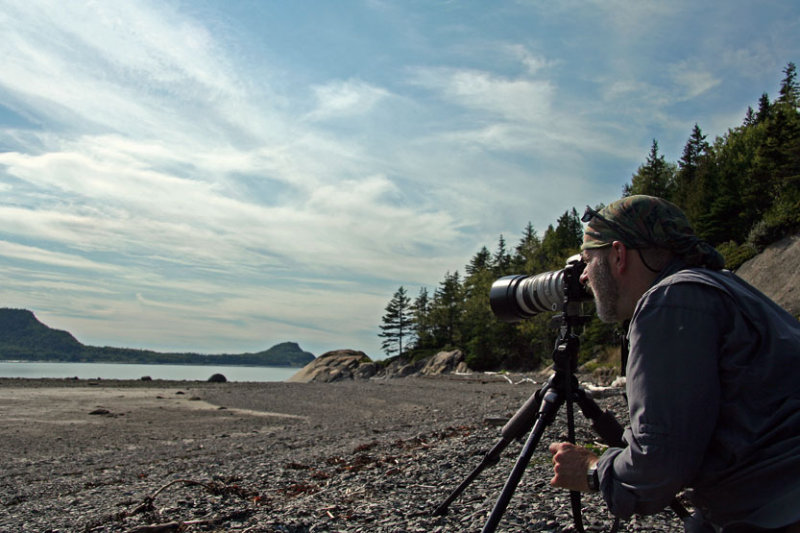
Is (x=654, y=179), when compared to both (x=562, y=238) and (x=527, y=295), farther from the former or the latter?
(x=527, y=295)

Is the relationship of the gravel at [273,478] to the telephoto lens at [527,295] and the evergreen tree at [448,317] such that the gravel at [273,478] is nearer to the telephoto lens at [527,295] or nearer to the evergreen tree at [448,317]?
the telephoto lens at [527,295]

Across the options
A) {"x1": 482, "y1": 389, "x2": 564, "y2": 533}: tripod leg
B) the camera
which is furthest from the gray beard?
the camera

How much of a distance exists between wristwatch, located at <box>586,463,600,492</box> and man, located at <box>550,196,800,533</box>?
4.1 inches

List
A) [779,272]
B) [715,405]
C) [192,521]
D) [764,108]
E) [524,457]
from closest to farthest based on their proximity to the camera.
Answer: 1. [715,405]
2. [524,457]
3. [192,521]
4. [779,272]
5. [764,108]

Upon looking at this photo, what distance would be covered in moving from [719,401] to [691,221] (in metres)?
52.5

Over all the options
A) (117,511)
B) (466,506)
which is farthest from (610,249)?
(117,511)

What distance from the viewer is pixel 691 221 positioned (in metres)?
47.9

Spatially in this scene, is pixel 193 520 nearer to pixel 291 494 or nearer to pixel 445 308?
pixel 291 494

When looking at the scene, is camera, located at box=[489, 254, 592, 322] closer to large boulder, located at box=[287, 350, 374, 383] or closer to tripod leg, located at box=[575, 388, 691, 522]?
tripod leg, located at box=[575, 388, 691, 522]

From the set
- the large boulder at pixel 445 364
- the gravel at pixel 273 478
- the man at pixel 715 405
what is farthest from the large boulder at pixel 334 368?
the man at pixel 715 405

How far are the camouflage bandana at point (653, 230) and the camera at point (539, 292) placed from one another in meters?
0.97

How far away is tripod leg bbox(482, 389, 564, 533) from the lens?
246 cm

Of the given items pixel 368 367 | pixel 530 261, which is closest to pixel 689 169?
pixel 530 261

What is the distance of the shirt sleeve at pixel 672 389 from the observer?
1.66 meters
